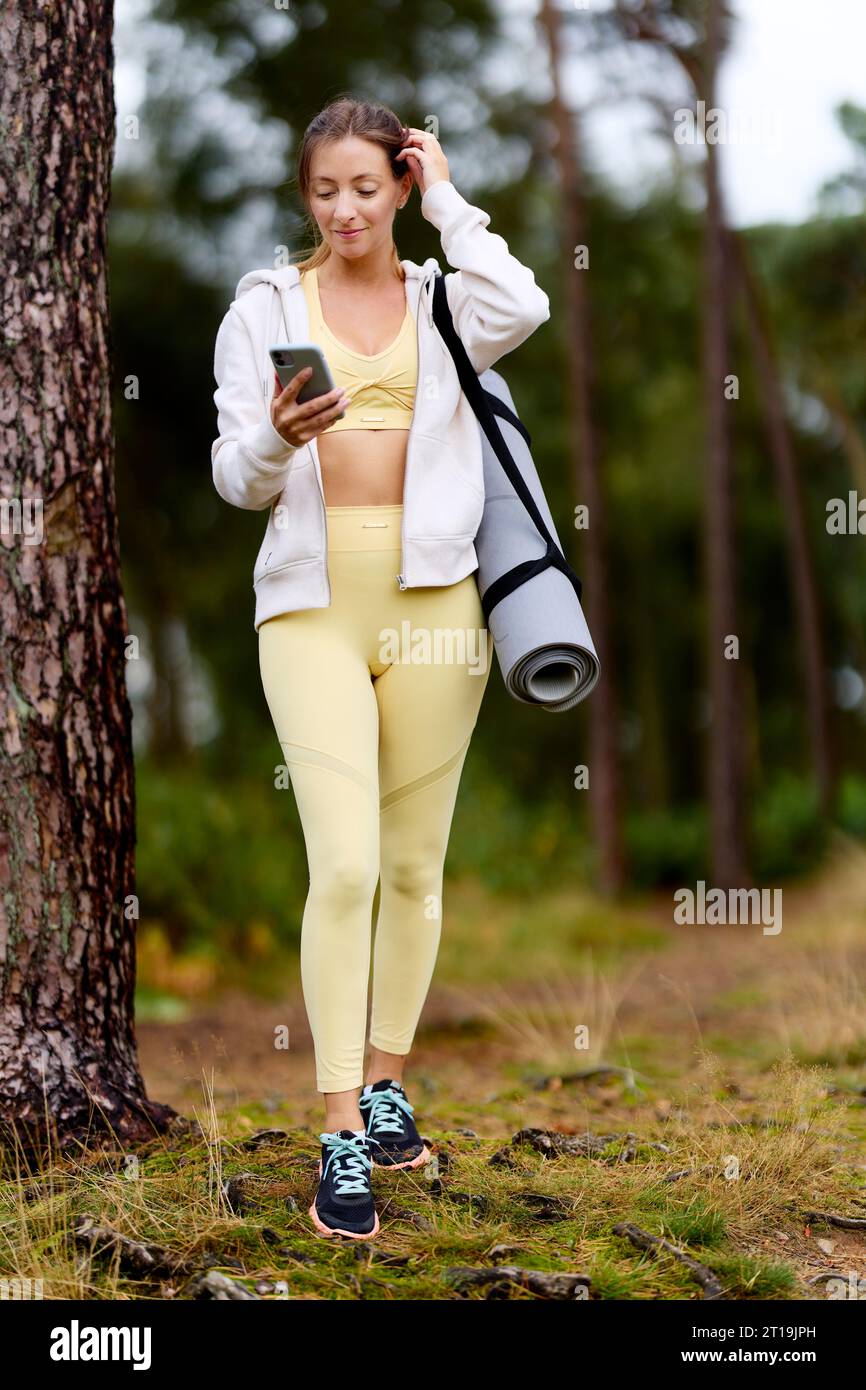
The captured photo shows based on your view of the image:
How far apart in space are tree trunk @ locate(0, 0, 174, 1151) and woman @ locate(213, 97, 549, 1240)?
0.65 metres

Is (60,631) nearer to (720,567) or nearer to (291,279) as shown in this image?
(291,279)

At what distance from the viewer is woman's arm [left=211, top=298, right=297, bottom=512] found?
2.77m

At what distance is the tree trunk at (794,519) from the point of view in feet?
47.4

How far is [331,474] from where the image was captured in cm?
300

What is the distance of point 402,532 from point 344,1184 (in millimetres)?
1305

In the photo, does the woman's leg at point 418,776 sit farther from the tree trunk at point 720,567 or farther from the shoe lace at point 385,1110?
the tree trunk at point 720,567

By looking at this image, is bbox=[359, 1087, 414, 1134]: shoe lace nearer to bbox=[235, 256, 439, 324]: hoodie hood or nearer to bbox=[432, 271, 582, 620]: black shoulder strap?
bbox=[432, 271, 582, 620]: black shoulder strap

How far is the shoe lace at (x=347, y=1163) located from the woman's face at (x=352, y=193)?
180 cm

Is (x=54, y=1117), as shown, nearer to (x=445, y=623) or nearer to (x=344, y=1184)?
(x=344, y=1184)

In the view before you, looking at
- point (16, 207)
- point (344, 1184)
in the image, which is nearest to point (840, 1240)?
point (344, 1184)

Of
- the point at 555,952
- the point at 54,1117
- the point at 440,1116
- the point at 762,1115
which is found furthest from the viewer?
the point at 555,952

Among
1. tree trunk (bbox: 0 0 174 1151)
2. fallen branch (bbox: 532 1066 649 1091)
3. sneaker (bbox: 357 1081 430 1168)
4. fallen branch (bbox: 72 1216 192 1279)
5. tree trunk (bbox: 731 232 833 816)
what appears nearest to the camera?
fallen branch (bbox: 72 1216 192 1279)

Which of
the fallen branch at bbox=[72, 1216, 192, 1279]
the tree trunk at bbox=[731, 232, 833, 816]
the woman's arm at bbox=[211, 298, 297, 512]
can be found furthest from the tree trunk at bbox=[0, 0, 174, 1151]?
the tree trunk at bbox=[731, 232, 833, 816]

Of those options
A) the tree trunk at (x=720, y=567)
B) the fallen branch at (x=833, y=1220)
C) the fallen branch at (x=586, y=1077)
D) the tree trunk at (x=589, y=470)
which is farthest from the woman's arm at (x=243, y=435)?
the tree trunk at (x=720, y=567)
